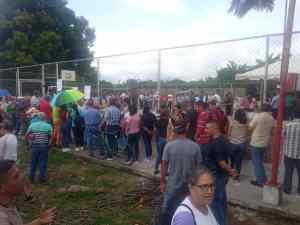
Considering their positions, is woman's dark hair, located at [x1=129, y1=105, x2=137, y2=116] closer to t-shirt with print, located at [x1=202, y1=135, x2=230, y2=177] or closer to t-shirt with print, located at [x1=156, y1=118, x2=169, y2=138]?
t-shirt with print, located at [x1=156, y1=118, x2=169, y2=138]

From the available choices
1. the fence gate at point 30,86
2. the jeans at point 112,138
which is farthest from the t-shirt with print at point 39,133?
the fence gate at point 30,86

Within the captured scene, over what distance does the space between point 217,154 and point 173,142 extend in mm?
655

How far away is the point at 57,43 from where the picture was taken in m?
28.7

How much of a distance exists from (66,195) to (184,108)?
12.8 feet

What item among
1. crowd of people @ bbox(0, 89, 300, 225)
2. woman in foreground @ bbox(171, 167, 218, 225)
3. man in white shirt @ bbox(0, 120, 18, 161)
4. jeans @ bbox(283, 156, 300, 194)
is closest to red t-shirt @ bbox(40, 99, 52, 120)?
crowd of people @ bbox(0, 89, 300, 225)

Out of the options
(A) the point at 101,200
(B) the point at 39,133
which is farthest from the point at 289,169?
(B) the point at 39,133

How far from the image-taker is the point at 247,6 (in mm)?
19516

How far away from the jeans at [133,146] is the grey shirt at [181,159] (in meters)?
5.18

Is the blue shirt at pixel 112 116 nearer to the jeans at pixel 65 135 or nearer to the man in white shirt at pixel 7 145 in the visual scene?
the jeans at pixel 65 135

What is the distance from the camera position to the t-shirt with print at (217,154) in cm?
534

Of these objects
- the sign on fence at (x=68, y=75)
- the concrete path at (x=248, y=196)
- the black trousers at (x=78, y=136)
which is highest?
the sign on fence at (x=68, y=75)

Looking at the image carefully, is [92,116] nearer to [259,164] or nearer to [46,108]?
[46,108]

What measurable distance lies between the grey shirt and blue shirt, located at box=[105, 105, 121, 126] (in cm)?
565

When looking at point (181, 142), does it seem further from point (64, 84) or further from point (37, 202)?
point (64, 84)
